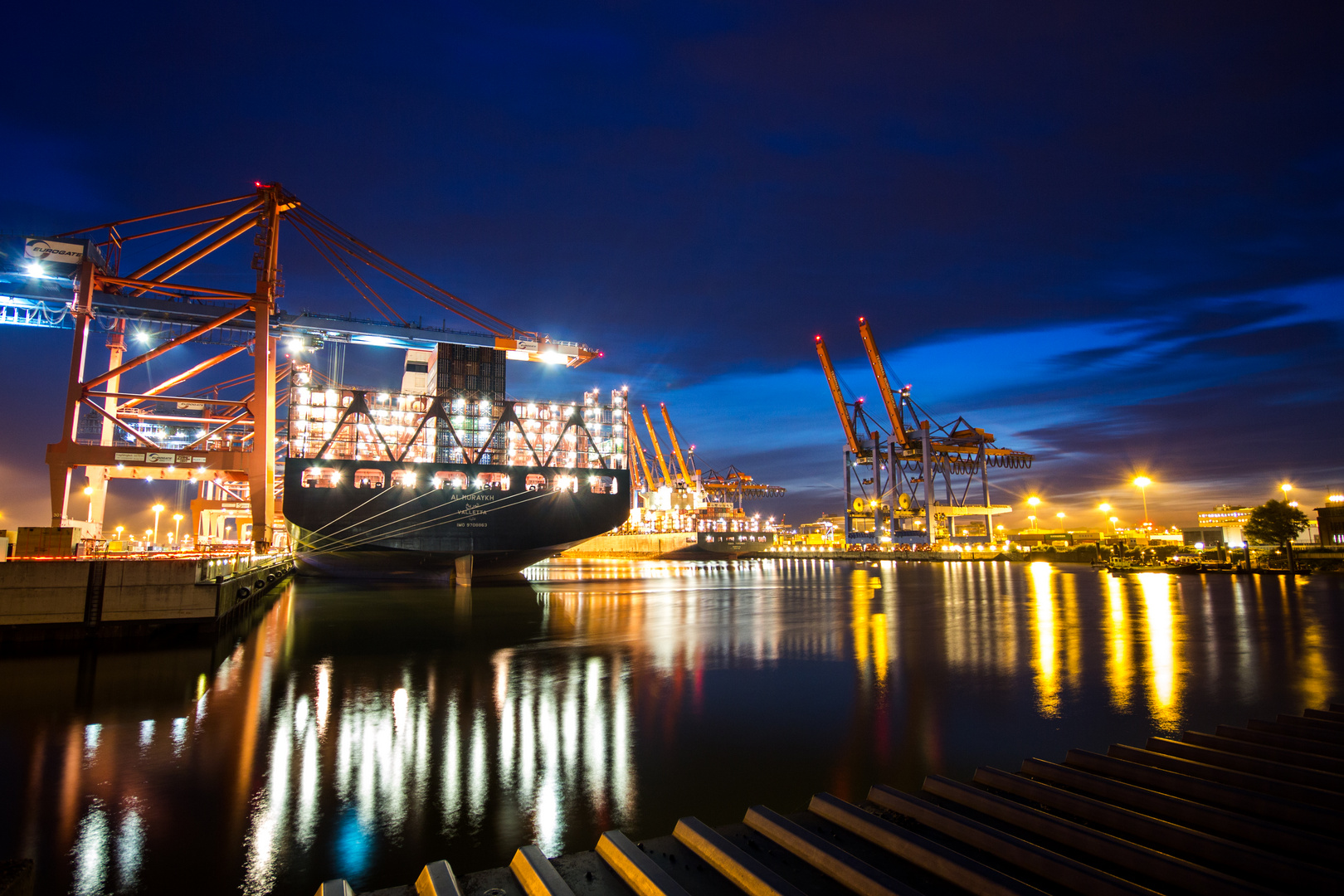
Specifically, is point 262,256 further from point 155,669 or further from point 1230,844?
point 1230,844

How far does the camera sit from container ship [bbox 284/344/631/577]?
4178 centimetres

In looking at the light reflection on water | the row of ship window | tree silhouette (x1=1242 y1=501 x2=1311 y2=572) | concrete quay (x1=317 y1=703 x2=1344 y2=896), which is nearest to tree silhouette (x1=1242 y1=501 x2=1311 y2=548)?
tree silhouette (x1=1242 y1=501 x2=1311 y2=572)

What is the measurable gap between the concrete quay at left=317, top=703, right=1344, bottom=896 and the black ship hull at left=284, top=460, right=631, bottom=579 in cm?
4056

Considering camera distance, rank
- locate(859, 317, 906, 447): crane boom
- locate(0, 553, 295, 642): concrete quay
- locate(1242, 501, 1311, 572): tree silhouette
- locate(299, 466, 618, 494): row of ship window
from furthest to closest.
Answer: locate(859, 317, 906, 447): crane boom → locate(1242, 501, 1311, 572): tree silhouette → locate(299, 466, 618, 494): row of ship window → locate(0, 553, 295, 642): concrete quay

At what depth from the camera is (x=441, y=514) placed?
42.9 metres

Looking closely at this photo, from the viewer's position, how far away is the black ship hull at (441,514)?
41531mm

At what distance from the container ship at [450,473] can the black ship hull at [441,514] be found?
2.9 inches

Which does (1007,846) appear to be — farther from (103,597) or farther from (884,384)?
(884,384)

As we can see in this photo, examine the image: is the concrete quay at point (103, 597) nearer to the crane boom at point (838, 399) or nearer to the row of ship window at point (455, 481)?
the row of ship window at point (455, 481)

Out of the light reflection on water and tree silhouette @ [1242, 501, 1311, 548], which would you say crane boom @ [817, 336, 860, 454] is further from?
the light reflection on water

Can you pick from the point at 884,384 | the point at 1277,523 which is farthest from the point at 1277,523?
the point at 884,384

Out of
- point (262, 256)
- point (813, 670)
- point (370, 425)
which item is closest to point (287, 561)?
point (370, 425)

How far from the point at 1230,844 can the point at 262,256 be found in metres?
49.0

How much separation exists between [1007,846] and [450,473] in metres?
43.5
